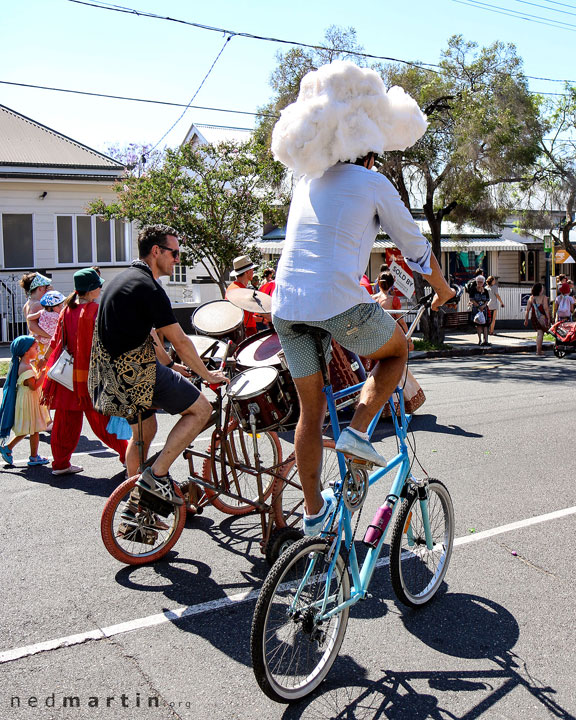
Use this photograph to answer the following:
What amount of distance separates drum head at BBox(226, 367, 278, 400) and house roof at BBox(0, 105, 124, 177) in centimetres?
1783

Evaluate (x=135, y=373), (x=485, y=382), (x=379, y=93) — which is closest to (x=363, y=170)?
(x=379, y=93)

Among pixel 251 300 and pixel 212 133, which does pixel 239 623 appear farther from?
pixel 212 133

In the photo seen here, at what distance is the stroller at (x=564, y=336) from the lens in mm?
17359

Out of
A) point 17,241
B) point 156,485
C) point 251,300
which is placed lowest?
point 156,485

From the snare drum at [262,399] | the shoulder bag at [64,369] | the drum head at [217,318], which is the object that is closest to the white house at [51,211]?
the shoulder bag at [64,369]

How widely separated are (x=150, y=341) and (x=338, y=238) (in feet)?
5.96

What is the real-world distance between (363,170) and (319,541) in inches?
63.0

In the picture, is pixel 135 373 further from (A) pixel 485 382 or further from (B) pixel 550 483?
(A) pixel 485 382

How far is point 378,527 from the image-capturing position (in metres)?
3.45

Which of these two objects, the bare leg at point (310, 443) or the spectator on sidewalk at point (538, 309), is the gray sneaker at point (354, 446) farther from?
the spectator on sidewalk at point (538, 309)

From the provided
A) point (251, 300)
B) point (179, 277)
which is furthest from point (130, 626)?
point (179, 277)

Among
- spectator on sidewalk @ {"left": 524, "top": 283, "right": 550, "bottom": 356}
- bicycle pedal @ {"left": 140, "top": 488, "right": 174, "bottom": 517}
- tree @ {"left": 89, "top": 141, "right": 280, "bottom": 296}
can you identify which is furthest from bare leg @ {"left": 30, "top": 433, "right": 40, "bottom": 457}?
spectator on sidewalk @ {"left": 524, "top": 283, "right": 550, "bottom": 356}

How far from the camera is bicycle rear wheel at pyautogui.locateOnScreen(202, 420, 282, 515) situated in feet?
16.0

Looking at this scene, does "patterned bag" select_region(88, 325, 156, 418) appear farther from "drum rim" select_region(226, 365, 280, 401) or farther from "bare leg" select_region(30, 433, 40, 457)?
"bare leg" select_region(30, 433, 40, 457)
